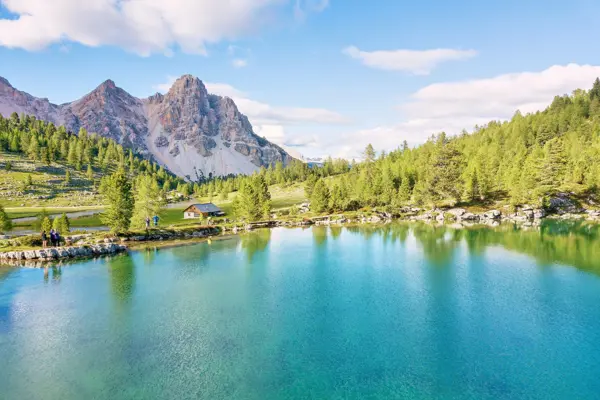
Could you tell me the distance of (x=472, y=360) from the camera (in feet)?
88.6

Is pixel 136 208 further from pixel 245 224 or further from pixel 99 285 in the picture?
pixel 99 285

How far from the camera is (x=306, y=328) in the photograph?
3338cm

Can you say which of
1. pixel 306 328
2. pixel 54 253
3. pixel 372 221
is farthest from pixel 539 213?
pixel 54 253

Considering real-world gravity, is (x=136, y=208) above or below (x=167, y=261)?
above

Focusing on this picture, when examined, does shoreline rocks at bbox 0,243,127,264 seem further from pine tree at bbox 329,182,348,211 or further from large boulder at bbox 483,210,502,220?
large boulder at bbox 483,210,502,220

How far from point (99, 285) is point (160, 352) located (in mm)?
24293

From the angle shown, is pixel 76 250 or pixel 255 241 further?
pixel 255 241

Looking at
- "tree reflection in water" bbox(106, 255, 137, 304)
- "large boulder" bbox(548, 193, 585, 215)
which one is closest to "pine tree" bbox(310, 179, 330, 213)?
"tree reflection in water" bbox(106, 255, 137, 304)

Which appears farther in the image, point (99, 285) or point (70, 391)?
point (99, 285)

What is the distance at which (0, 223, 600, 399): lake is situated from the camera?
80.0 feet

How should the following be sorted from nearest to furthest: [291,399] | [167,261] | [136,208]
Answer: [291,399] < [167,261] < [136,208]

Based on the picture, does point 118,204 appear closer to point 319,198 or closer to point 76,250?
point 76,250

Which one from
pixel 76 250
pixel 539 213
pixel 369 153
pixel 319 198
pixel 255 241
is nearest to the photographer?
pixel 76 250

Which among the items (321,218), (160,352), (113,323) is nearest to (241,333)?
(160,352)
